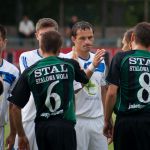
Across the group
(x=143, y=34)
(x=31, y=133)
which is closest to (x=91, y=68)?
(x=143, y=34)

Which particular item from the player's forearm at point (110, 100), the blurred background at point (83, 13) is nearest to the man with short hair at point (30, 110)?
the player's forearm at point (110, 100)

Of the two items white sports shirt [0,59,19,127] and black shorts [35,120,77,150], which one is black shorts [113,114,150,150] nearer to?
black shorts [35,120,77,150]

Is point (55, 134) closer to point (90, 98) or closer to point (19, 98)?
point (19, 98)

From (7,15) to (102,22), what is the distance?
5598 mm

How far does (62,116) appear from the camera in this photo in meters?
8.45

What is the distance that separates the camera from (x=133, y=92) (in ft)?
29.1

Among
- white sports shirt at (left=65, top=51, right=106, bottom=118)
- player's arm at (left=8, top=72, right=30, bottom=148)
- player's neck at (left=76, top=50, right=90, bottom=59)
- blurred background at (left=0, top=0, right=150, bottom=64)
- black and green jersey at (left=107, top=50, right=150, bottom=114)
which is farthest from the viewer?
blurred background at (left=0, top=0, right=150, bottom=64)

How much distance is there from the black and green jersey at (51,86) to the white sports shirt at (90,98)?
5.10ft

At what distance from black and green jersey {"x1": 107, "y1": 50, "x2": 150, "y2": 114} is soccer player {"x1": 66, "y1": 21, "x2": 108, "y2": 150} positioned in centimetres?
121

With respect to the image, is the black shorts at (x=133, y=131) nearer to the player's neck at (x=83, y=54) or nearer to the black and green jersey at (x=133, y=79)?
the black and green jersey at (x=133, y=79)

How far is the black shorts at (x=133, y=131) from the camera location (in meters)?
8.91

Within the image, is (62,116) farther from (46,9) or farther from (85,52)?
(46,9)

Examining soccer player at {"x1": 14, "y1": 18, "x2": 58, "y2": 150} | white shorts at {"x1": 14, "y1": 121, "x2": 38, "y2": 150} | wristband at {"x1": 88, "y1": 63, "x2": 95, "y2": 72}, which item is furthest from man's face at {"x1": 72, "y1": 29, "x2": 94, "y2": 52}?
white shorts at {"x1": 14, "y1": 121, "x2": 38, "y2": 150}

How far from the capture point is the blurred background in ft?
136
